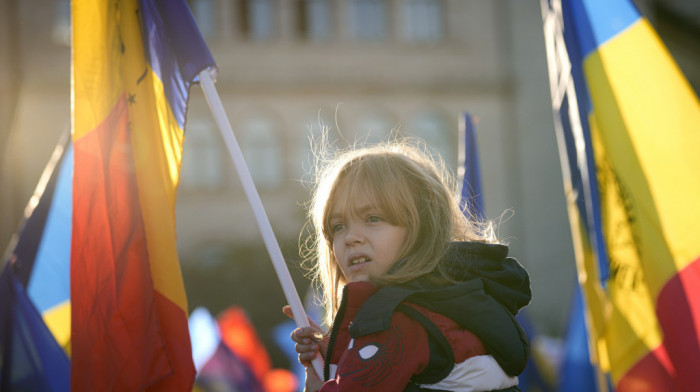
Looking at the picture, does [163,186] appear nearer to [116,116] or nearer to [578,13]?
[116,116]

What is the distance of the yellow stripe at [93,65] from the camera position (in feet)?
8.21

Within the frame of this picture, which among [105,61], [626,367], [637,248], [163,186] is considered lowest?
[626,367]

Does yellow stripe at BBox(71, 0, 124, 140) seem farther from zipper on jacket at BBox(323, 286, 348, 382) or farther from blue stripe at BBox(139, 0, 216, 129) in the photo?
zipper on jacket at BBox(323, 286, 348, 382)

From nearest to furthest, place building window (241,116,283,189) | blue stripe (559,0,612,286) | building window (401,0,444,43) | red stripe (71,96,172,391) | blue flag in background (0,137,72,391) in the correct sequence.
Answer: red stripe (71,96,172,391) → blue stripe (559,0,612,286) → blue flag in background (0,137,72,391) → building window (241,116,283,189) → building window (401,0,444,43)

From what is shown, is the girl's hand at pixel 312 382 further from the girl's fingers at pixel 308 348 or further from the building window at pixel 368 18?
the building window at pixel 368 18

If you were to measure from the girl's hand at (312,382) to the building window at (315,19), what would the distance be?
20.1 metres

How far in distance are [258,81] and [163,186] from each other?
19.1 m

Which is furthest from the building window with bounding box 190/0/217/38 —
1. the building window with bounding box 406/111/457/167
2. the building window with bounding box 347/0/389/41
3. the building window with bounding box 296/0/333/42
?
the building window with bounding box 406/111/457/167

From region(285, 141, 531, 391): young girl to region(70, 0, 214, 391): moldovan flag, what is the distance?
1.59 ft

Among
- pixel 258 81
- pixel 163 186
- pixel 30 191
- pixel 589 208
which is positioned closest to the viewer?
pixel 163 186

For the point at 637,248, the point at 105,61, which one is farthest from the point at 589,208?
the point at 105,61

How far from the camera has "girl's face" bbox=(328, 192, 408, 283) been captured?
1939mm

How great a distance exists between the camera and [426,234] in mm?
1993

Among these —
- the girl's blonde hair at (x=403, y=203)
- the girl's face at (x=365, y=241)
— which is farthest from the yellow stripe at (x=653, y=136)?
the girl's face at (x=365, y=241)
